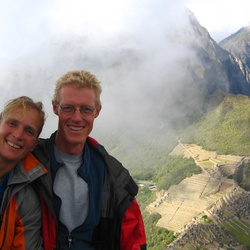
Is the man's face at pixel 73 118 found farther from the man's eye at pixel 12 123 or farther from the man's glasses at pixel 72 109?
the man's eye at pixel 12 123

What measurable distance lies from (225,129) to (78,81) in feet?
144

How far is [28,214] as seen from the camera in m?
1.60

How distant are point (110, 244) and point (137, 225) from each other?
25 centimetres

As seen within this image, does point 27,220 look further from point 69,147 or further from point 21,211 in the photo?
point 69,147

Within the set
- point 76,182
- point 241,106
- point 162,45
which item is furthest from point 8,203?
point 162,45

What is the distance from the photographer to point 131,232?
75.2 inches

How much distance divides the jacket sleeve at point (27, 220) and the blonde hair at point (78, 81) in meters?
0.72

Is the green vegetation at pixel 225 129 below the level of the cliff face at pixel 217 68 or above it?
below

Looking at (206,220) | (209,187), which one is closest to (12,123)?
(206,220)

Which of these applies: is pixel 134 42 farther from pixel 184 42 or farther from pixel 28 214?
pixel 28 214

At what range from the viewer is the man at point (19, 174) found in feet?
5.06

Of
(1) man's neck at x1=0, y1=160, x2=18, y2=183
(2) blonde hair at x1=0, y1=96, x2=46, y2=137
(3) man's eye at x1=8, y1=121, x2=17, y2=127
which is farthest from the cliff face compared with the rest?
(1) man's neck at x1=0, y1=160, x2=18, y2=183

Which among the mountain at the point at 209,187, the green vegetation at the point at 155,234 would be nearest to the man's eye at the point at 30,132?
the mountain at the point at 209,187

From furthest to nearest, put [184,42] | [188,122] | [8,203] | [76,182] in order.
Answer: [184,42]
[188,122]
[76,182]
[8,203]
